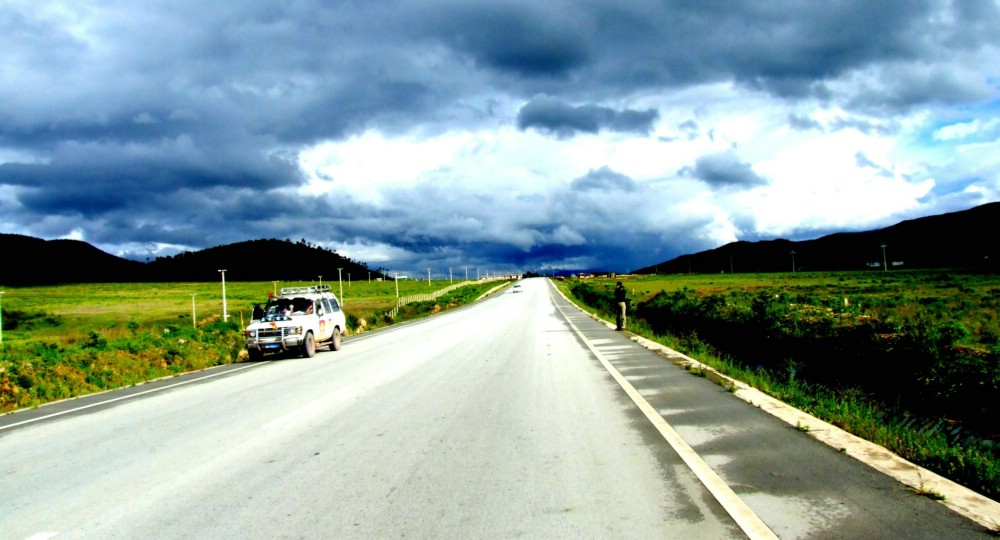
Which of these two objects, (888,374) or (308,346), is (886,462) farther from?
(308,346)

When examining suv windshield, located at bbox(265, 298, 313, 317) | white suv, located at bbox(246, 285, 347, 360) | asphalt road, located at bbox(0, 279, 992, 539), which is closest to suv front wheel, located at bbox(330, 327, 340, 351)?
white suv, located at bbox(246, 285, 347, 360)

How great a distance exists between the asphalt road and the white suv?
7691 mm

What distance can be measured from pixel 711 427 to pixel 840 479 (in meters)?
2.47

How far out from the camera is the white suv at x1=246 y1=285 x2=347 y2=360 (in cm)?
2038

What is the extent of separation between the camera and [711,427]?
8375 millimetres

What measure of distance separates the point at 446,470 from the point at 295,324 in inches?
596

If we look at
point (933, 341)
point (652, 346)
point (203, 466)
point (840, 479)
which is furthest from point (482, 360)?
point (840, 479)

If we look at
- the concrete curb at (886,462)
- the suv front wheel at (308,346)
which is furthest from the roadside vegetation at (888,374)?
the suv front wheel at (308,346)

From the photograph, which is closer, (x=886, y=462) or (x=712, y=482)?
(x=712, y=482)

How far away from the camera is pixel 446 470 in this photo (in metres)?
6.46

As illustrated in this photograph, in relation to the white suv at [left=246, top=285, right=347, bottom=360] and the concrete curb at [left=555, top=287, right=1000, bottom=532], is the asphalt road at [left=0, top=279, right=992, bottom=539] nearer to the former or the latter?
the concrete curb at [left=555, top=287, right=1000, bottom=532]

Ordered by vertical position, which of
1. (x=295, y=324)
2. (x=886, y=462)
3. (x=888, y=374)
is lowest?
(x=888, y=374)

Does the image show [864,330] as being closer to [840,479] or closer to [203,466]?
[840,479]

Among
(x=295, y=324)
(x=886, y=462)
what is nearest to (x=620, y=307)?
(x=295, y=324)
